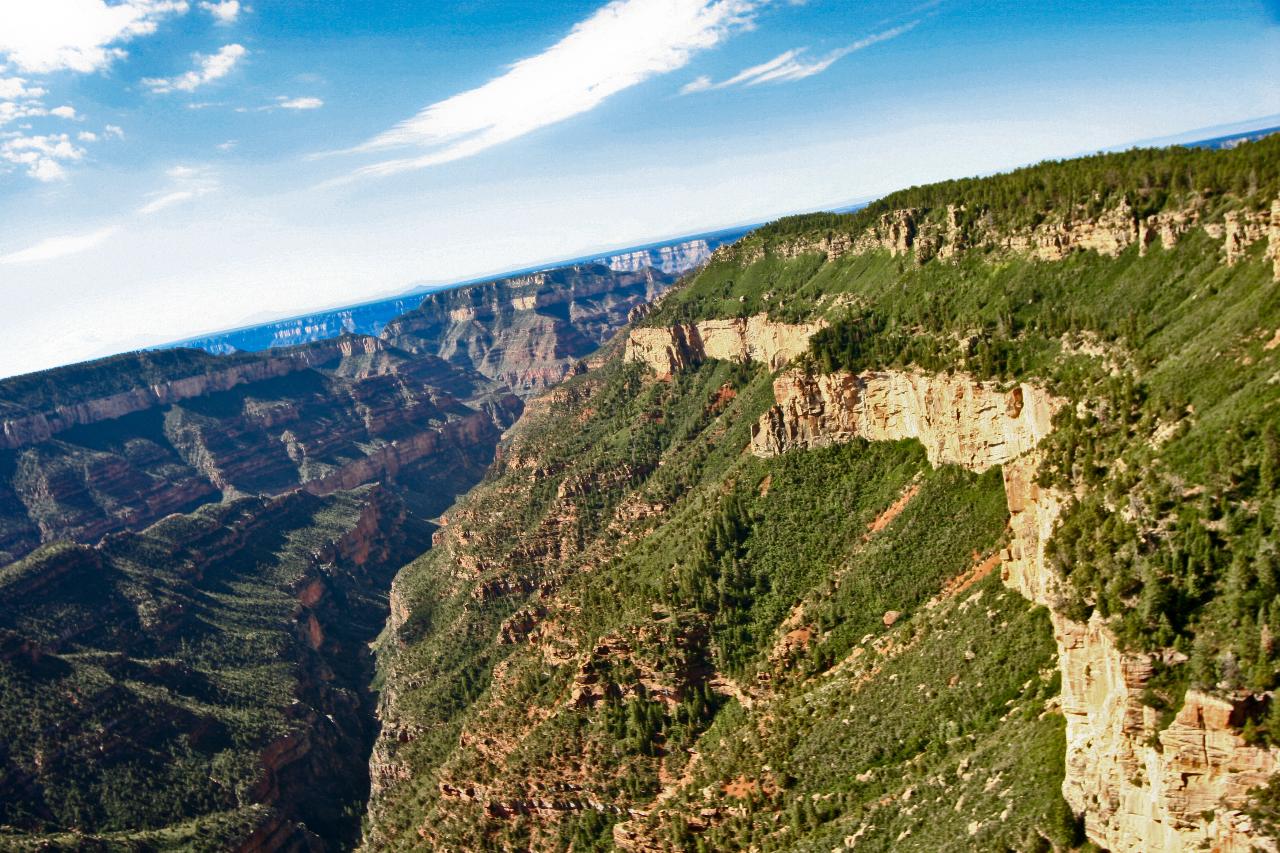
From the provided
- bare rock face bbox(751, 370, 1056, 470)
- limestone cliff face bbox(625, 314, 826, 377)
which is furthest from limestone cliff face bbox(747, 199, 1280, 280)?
bare rock face bbox(751, 370, 1056, 470)

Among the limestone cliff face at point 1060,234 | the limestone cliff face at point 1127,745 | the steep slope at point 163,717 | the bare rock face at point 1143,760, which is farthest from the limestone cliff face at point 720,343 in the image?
the steep slope at point 163,717

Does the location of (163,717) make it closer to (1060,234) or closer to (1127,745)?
(1127,745)

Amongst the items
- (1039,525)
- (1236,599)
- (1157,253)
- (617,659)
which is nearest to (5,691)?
(617,659)

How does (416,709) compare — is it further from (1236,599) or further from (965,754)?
(1236,599)

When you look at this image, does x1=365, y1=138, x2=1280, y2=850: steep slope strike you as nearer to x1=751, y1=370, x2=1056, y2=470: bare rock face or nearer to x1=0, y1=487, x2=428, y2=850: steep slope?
x1=751, y1=370, x2=1056, y2=470: bare rock face

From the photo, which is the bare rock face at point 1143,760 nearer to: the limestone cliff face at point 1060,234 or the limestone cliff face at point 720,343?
the limestone cliff face at point 1060,234

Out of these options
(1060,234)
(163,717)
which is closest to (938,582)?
(1060,234)
